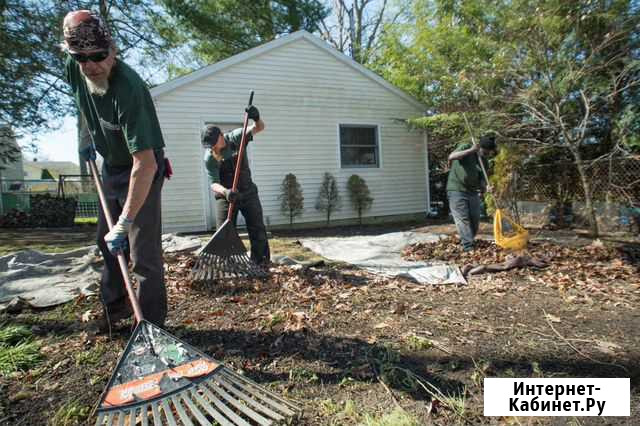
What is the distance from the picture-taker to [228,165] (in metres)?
4.49

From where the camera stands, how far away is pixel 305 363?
7.45ft

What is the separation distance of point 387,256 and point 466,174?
1697 mm

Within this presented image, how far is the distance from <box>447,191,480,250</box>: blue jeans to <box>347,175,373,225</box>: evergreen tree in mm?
4742

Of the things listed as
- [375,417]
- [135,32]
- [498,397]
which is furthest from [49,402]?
[135,32]

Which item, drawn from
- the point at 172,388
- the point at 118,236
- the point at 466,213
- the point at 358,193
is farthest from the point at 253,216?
the point at 358,193

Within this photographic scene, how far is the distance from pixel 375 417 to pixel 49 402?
169 cm

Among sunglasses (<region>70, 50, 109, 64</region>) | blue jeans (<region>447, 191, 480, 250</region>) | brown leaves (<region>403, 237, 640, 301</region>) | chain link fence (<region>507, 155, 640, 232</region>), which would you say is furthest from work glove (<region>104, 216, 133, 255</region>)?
chain link fence (<region>507, 155, 640, 232</region>)

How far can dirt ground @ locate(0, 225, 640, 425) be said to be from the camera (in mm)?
1896

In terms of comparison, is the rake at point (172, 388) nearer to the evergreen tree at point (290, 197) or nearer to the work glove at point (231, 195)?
the work glove at point (231, 195)

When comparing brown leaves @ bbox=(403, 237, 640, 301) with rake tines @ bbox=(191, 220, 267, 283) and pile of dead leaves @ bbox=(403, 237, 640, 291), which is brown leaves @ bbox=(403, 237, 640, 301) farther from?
rake tines @ bbox=(191, 220, 267, 283)

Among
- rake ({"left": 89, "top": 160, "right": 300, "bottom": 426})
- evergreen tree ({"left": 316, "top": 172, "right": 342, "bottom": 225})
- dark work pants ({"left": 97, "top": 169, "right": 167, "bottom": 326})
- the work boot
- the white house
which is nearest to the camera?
rake ({"left": 89, "top": 160, "right": 300, "bottom": 426})

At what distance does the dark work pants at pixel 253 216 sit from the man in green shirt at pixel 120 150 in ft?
6.21

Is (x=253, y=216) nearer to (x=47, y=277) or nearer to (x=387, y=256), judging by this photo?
(x=387, y=256)

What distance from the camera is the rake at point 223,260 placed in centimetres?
368
